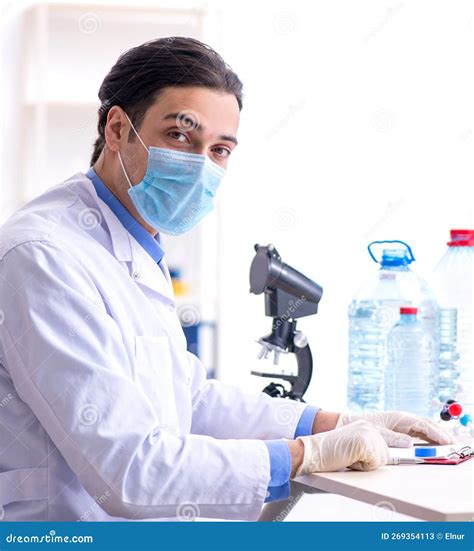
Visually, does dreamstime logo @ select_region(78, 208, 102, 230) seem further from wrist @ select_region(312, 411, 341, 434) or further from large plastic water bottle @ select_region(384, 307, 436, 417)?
large plastic water bottle @ select_region(384, 307, 436, 417)

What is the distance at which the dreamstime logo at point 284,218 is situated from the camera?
10.7ft

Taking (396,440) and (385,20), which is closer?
(396,440)

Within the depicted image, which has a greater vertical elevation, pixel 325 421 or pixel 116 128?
pixel 116 128

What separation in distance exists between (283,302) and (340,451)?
583mm

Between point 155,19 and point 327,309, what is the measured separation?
1.60 meters

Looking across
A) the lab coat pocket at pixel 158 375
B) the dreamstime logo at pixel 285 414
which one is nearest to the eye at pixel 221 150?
the lab coat pocket at pixel 158 375

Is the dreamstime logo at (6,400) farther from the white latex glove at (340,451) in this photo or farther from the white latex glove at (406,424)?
the white latex glove at (406,424)

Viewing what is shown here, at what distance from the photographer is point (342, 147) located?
3266 mm

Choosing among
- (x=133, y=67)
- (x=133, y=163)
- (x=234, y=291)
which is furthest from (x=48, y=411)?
(x=234, y=291)

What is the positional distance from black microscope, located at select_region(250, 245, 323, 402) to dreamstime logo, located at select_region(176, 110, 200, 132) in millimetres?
378

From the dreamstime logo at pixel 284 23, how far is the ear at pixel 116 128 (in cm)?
193

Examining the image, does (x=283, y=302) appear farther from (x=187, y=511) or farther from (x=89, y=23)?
(x=89, y=23)

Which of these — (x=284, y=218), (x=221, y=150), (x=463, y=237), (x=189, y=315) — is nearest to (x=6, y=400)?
(x=221, y=150)
